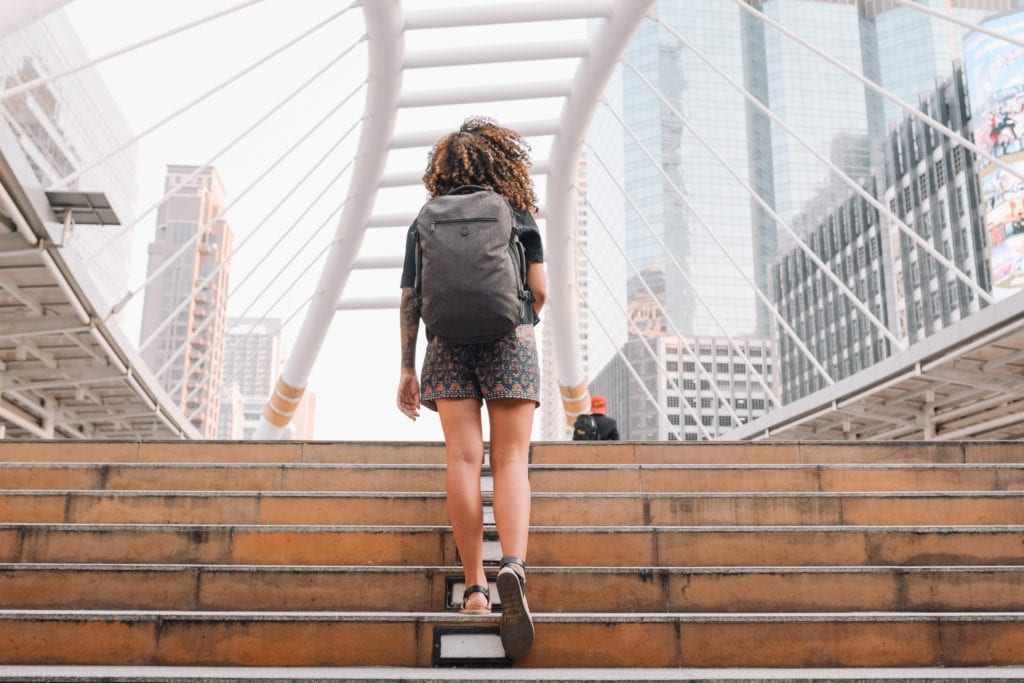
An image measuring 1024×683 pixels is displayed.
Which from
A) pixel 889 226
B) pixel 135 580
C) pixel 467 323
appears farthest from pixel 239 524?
pixel 889 226

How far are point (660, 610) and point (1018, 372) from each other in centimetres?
1028

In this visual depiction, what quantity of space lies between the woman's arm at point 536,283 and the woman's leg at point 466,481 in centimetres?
44

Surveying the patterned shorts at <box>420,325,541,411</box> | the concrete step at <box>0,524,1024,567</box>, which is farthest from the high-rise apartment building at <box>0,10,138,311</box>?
the patterned shorts at <box>420,325,541,411</box>

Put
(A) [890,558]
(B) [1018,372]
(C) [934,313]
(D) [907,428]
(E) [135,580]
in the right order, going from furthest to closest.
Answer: (C) [934,313] → (D) [907,428] → (B) [1018,372] → (A) [890,558] → (E) [135,580]

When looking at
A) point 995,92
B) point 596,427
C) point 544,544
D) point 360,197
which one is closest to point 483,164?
point 544,544

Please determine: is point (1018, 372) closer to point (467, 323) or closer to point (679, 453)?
point (679, 453)

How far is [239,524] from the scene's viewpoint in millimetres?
4055

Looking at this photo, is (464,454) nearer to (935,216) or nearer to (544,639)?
(544,639)

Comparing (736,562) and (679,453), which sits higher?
(679,453)

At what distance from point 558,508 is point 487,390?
104cm

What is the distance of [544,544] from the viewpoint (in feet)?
12.3

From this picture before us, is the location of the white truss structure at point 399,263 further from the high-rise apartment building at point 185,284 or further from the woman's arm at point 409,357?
the high-rise apartment building at point 185,284

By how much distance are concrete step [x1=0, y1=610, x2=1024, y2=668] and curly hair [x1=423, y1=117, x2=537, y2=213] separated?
1549 mm

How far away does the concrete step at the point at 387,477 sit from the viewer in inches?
181
